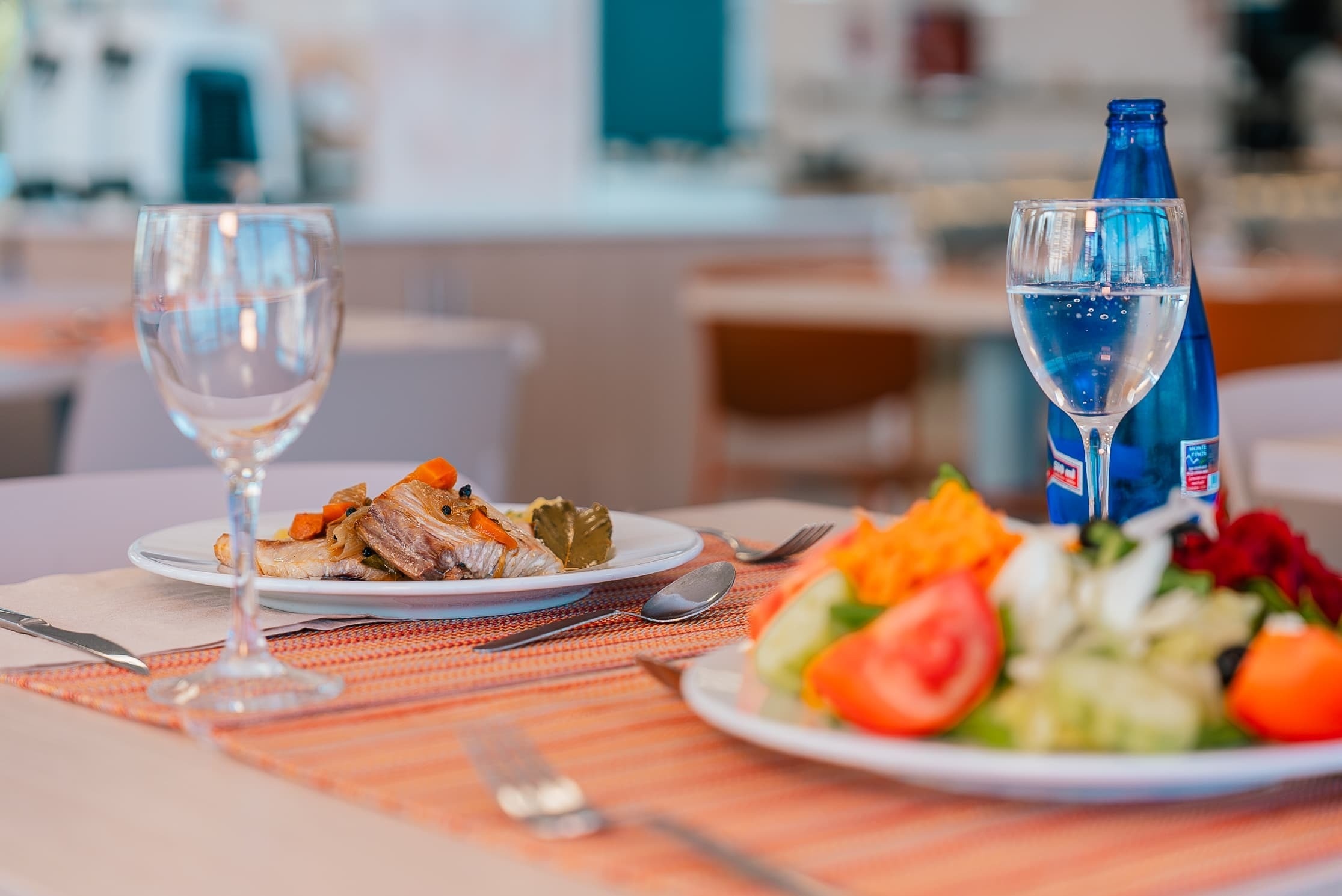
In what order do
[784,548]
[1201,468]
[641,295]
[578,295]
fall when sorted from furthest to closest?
[641,295] < [578,295] < [784,548] < [1201,468]

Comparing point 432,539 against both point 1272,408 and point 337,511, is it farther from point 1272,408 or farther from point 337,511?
point 1272,408

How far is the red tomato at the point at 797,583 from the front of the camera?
57 centimetres

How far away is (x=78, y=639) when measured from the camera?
75 centimetres

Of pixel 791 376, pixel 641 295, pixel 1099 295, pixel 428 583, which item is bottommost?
pixel 791 376

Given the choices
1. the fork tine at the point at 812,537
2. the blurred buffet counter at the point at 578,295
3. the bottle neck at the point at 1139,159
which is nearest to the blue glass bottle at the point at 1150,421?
the bottle neck at the point at 1139,159

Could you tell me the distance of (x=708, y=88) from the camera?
6.98 m

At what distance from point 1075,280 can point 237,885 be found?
43cm

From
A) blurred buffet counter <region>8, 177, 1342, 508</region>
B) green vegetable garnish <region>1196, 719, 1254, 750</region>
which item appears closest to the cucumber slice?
green vegetable garnish <region>1196, 719, 1254, 750</region>

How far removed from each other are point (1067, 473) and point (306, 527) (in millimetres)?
356

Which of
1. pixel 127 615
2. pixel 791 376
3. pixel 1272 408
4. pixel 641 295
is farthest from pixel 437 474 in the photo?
pixel 641 295

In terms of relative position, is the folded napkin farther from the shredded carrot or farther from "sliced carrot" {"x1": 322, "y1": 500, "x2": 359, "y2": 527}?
the shredded carrot

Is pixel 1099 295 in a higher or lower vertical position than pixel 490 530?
higher

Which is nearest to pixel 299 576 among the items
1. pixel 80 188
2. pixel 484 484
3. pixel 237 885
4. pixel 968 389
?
pixel 237 885

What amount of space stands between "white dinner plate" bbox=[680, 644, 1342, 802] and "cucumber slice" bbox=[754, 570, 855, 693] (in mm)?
12
